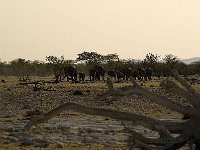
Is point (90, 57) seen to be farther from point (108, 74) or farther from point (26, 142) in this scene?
point (26, 142)

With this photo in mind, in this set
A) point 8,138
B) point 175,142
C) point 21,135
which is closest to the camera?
point 175,142

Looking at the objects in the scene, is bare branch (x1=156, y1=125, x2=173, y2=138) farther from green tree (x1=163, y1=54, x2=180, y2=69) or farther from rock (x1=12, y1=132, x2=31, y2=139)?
green tree (x1=163, y1=54, x2=180, y2=69)

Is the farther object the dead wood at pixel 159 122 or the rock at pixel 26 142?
the rock at pixel 26 142

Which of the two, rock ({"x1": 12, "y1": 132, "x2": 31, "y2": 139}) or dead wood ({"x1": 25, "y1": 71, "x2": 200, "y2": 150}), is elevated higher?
dead wood ({"x1": 25, "y1": 71, "x2": 200, "y2": 150})

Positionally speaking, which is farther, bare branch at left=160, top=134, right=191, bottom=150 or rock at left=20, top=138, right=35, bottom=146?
rock at left=20, top=138, right=35, bottom=146

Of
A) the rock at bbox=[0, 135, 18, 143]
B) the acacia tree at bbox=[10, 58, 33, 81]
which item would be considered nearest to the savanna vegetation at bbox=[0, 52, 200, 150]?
the rock at bbox=[0, 135, 18, 143]

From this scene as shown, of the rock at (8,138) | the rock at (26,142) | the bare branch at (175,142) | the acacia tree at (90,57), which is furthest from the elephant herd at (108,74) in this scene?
the bare branch at (175,142)

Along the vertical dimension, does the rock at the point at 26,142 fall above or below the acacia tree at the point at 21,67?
below

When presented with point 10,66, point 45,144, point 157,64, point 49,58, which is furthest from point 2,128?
point 10,66

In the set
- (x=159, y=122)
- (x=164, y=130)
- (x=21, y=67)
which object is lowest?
(x=164, y=130)

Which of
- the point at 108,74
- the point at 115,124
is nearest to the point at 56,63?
the point at 108,74

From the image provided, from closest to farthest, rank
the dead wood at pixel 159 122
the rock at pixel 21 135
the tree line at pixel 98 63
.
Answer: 1. the dead wood at pixel 159 122
2. the rock at pixel 21 135
3. the tree line at pixel 98 63

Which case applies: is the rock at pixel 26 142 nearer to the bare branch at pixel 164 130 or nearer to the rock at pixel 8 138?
the rock at pixel 8 138

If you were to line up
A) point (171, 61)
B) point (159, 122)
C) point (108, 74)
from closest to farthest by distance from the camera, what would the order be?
point (159, 122) < point (108, 74) < point (171, 61)
